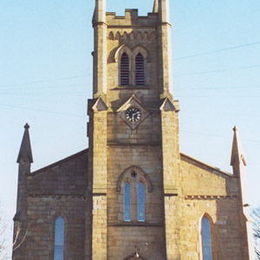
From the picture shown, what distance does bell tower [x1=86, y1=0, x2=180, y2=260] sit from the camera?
1480 inches

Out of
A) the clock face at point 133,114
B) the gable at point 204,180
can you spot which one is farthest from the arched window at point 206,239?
the clock face at point 133,114

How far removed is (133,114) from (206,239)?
8.69m

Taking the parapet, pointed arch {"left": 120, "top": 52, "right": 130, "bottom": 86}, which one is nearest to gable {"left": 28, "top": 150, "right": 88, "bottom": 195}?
pointed arch {"left": 120, "top": 52, "right": 130, "bottom": 86}

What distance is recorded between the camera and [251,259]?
39.1 meters

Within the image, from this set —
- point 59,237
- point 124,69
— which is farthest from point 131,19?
point 59,237

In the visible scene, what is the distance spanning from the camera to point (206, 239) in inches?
1574

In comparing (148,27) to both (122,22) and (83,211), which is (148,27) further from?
(83,211)

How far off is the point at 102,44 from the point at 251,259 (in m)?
15.9

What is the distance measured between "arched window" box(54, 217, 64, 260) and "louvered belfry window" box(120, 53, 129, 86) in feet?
30.6

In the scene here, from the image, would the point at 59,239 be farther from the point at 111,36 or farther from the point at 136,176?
the point at 111,36

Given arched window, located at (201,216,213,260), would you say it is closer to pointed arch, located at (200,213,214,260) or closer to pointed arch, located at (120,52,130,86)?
pointed arch, located at (200,213,214,260)

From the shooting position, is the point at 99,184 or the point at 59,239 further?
the point at 59,239

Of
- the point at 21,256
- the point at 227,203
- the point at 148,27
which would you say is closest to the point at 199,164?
the point at 227,203

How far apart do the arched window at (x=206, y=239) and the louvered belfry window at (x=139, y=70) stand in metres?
9.30
